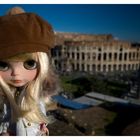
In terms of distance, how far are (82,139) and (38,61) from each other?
0.40 metres

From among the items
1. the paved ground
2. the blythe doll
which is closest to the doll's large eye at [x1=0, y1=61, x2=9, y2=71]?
the blythe doll

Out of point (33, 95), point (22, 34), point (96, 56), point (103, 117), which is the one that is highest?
point (22, 34)

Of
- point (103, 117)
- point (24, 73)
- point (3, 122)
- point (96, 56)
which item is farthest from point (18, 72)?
point (96, 56)

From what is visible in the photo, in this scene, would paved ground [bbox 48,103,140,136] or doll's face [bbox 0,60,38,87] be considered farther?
paved ground [bbox 48,103,140,136]

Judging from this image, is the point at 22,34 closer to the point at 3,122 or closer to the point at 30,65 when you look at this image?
the point at 30,65

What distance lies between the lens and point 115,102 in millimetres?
3666

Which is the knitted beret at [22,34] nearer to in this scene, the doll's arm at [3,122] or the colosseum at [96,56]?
the doll's arm at [3,122]

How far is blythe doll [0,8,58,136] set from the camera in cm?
74

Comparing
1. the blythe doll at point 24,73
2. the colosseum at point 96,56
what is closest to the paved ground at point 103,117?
the colosseum at point 96,56

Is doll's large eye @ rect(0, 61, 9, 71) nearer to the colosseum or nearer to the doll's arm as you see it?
the doll's arm

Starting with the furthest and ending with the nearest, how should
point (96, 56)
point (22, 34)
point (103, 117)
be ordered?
point (96, 56) → point (103, 117) → point (22, 34)

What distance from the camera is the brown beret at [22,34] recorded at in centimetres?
73

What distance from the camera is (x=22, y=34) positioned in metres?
0.74

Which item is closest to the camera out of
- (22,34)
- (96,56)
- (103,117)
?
(22,34)
